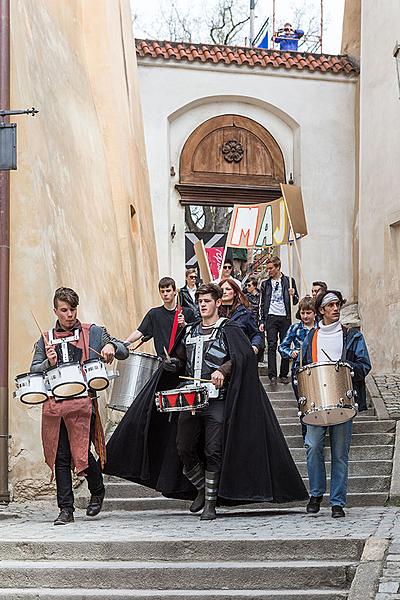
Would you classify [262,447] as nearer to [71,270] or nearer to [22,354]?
[22,354]

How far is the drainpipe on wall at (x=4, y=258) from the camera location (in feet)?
31.1

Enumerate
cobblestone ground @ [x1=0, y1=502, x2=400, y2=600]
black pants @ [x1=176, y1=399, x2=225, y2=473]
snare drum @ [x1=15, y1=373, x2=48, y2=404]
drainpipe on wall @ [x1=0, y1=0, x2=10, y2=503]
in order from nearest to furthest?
cobblestone ground @ [x1=0, y1=502, x2=400, y2=600] < snare drum @ [x1=15, y1=373, x2=48, y2=404] < black pants @ [x1=176, y1=399, x2=225, y2=473] < drainpipe on wall @ [x1=0, y1=0, x2=10, y2=503]

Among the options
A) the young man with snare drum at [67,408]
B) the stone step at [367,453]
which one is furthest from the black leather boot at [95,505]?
the stone step at [367,453]

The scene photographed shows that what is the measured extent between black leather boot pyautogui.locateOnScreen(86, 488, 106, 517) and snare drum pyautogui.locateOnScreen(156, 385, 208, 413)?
40.5 inches

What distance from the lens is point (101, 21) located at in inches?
623

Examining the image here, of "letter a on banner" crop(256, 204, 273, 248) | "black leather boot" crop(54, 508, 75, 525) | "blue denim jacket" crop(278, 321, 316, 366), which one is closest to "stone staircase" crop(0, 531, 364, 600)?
"black leather boot" crop(54, 508, 75, 525)

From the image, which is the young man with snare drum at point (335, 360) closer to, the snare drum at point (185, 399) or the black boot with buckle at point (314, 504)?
the black boot with buckle at point (314, 504)

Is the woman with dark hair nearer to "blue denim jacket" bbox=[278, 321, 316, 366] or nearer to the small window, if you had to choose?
"blue denim jacket" bbox=[278, 321, 316, 366]

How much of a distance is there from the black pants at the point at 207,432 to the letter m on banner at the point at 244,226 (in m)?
8.66

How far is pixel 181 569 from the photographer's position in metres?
7.02

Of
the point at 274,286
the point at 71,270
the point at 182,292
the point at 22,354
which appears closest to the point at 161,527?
the point at 22,354

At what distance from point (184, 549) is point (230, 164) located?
51.2ft

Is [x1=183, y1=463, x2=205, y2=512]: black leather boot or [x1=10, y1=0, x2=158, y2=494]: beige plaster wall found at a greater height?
[x1=10, y1=0, x2=158, y2=494]: beige plaster wall

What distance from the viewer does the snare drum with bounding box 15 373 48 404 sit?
8039 millimetres
